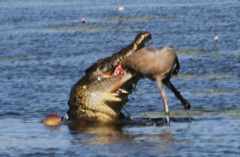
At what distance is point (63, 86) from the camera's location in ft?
69.5

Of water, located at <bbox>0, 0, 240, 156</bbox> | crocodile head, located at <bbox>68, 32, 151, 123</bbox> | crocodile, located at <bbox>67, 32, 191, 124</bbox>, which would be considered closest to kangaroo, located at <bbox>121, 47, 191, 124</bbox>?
crocodile, located at <bbox>67, 32, 191, 124</bbox>

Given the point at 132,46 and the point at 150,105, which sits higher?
the point at 132,46

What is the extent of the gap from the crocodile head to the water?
1.33ft

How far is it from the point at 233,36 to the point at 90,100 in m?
17.2

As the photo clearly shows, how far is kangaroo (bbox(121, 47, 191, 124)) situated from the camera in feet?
47.2

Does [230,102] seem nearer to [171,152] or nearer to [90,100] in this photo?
[90,100]

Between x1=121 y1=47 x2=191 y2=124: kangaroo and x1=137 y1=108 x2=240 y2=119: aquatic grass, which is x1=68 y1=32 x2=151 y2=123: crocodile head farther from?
x1=137 y1=108 x2=240 y2=119: aquatic grass

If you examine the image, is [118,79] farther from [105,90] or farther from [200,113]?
[200,113]

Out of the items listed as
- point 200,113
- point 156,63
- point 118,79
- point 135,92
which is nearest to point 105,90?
point 118,79

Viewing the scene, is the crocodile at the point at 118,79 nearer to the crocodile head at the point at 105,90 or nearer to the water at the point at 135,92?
the crocodile head at the point at 105,90

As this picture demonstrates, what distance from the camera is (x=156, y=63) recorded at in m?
14.4

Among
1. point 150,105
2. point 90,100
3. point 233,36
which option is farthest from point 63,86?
point 233,36

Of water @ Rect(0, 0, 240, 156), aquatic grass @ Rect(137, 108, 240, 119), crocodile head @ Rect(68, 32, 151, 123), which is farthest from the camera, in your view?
aquatic grass @ Rect(137, 108, 240, 119)

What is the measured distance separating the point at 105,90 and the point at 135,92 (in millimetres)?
4183
